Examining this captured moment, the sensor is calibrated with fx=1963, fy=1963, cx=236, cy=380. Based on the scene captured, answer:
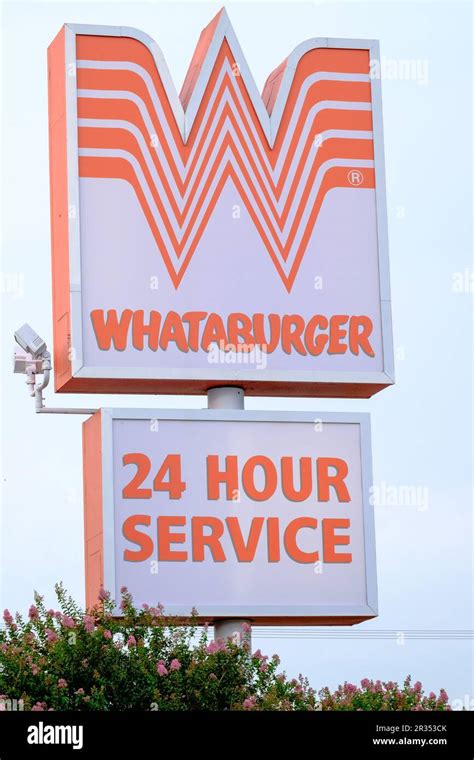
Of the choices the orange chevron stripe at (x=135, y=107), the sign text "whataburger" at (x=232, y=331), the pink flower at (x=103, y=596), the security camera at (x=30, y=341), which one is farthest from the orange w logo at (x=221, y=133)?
the pink flower at (x=103, y=596)

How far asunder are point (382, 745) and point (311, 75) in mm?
A: 11661

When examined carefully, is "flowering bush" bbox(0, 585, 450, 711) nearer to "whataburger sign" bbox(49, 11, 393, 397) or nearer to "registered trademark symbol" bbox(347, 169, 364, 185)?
"whataburger sign" bbox(49, 11, 393, 397)

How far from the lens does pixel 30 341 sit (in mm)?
25031

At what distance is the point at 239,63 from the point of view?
26.0 metres

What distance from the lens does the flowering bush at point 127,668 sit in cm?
2094

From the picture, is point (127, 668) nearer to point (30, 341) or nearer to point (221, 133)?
point (30, 341)

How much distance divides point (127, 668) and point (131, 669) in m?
0.05

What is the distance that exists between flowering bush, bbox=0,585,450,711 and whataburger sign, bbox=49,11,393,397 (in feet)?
11.5

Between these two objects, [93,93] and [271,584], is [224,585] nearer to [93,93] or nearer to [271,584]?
[271,584]

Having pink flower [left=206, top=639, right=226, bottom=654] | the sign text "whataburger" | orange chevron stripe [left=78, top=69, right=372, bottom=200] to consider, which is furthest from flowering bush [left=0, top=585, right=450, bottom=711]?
orange chevron stripe [left=78, top=69, right=372, bottom=200]

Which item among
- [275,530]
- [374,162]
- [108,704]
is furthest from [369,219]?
[108,704]

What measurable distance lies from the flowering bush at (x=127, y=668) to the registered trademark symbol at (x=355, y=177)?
6.70 m

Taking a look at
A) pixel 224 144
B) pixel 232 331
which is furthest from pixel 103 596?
pixel 224 144

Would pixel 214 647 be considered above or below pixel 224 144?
below
